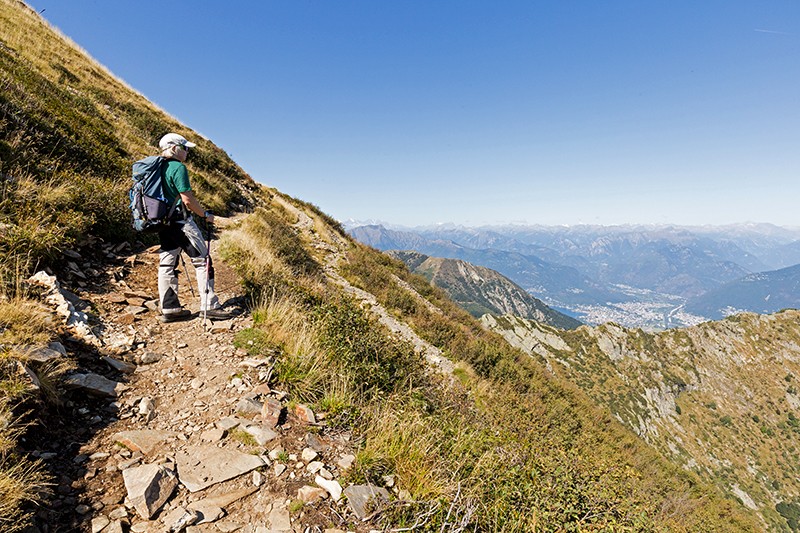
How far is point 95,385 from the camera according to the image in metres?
3.99

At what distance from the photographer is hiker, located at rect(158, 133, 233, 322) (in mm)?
5828

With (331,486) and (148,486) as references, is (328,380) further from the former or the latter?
(148,486)

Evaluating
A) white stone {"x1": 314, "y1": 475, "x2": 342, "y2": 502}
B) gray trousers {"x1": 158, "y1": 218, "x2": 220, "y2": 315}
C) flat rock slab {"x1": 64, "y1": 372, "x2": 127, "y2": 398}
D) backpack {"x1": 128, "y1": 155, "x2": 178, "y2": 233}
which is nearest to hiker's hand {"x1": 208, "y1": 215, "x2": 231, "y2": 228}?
gray trousers {"x1": 158, "y1": 218, "x2": 220, "y2": 315}

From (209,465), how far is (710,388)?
127 metres

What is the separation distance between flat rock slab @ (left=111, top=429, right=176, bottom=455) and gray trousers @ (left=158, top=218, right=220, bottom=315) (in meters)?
2.87

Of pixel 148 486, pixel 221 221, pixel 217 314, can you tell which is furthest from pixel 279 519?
pixel 221 221

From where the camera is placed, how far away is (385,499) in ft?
11.0

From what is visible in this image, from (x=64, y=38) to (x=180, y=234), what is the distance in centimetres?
3614

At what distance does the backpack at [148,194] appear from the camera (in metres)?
5.70

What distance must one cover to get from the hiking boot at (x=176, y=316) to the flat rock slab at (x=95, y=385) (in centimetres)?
191

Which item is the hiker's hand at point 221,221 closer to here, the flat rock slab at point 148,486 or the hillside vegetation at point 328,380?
the hillside vegetation at point 328,380

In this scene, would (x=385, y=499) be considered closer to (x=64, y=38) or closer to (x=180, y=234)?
(x=180, y=234)

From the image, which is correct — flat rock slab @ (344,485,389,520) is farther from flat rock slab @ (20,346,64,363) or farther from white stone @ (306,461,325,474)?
flat rock slab @ (20,346,64,363)

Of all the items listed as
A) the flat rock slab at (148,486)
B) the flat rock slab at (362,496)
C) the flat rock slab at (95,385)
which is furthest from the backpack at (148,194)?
the flat rock slab at (362,496)
